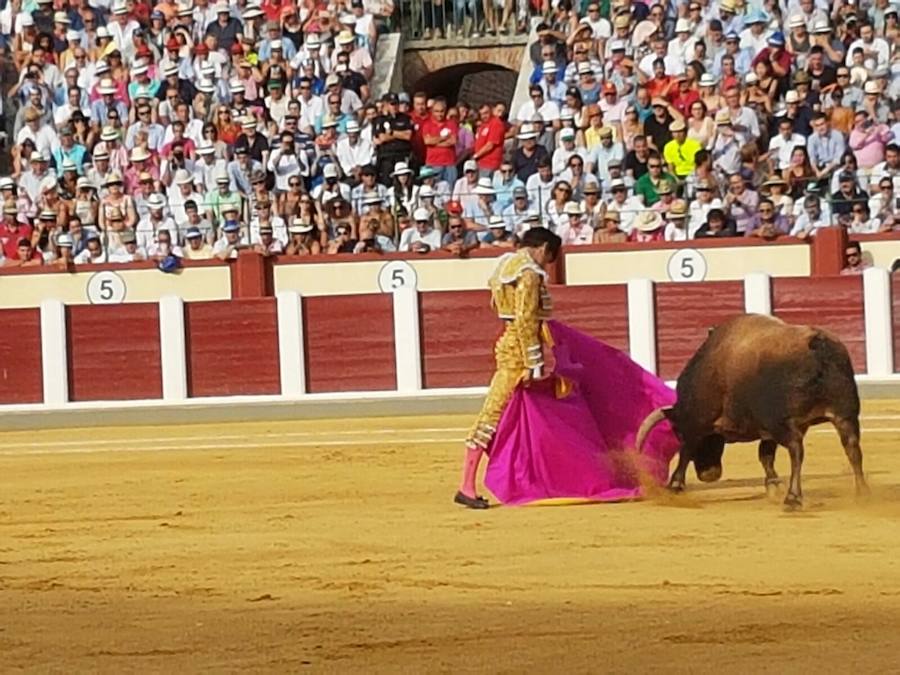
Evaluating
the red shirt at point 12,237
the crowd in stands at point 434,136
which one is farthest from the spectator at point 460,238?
the red shirt at point 12,237

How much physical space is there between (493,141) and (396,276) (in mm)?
1135

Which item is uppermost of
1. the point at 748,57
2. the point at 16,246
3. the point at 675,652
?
the point at 748,57

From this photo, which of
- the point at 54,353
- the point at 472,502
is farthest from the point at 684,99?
the point at 472,502

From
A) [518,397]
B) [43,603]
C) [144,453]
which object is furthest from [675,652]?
[144,453]

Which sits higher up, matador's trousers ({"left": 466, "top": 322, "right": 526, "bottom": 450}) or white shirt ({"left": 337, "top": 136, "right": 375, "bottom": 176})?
white shirt ({"left": 337, "top": 136, "right": 375, "bottom": 176})

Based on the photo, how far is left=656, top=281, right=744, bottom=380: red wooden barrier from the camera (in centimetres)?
1388

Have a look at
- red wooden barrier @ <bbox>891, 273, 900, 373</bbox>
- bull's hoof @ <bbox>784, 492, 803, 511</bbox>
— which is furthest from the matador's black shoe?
red wooden barrier @ <bbox>891, 273, 900, 373</bbox>

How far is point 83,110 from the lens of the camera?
16547 millimetres

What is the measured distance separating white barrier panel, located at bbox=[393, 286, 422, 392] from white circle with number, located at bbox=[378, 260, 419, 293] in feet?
1.34

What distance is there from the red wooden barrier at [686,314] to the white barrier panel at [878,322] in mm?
801

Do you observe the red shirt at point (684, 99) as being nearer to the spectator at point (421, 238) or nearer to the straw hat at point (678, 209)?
the straw hat at point (678, 209)

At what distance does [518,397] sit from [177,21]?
973 centimetres

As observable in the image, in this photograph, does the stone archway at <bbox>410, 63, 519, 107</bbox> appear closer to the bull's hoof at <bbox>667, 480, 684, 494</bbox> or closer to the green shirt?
the green shirt

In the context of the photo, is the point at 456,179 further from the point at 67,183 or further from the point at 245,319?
the point at 67,183
